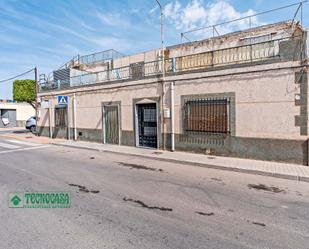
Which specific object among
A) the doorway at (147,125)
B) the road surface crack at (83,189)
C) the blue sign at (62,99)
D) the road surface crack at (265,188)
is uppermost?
the blue sign at (62,99)

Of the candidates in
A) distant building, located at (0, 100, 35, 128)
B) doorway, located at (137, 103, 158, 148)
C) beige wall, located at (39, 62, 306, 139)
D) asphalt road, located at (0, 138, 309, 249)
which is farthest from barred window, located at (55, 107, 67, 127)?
distant building, located at (0, 100, 35, 128)

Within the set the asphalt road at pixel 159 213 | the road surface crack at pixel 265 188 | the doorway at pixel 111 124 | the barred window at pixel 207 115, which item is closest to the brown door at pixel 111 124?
the doorway at pixel 111 124

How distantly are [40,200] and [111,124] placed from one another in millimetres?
8551

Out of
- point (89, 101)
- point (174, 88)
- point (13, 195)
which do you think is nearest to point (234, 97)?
point (174, 88)

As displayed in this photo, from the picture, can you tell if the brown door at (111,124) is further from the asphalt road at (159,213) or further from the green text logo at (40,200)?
the green text logo at (40,200)

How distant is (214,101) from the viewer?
9.21 meters

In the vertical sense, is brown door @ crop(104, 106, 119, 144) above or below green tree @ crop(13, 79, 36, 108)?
below

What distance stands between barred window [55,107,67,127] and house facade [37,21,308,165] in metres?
0.32

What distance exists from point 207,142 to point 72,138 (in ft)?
34.4

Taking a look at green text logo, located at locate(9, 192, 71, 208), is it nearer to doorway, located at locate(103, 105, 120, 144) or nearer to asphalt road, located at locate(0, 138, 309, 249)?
asphalt road, located at locate(0, 138, 309, 249)

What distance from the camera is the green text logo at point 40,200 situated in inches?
182

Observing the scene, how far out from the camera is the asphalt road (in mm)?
3260

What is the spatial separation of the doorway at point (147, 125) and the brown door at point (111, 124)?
1.67 m

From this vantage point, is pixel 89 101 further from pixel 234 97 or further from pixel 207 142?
pixel 234 97
